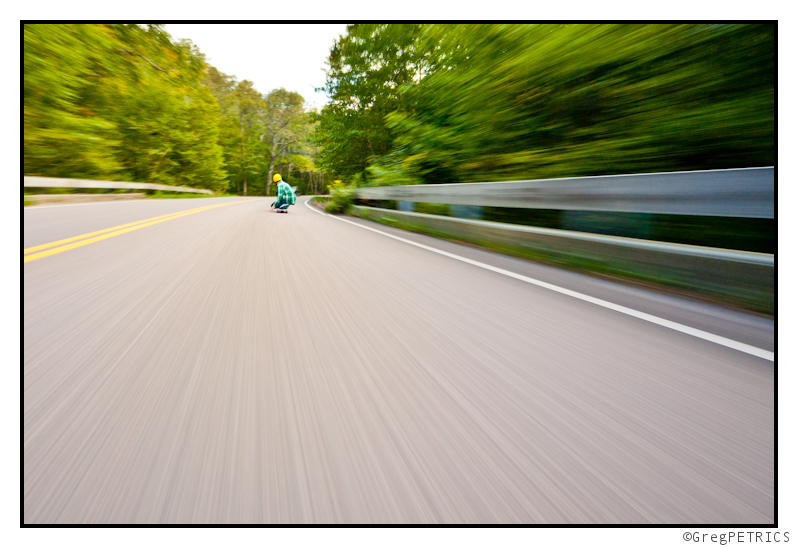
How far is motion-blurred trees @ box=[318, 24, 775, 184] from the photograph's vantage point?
466cm

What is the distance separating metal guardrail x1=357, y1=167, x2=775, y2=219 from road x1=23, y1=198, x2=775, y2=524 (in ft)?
2.64

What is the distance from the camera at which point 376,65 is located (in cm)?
1898

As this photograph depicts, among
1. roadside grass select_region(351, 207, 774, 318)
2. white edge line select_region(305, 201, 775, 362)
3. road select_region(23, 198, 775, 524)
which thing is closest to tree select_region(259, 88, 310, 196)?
roadside grass select_region(351, 207, 774, 318)

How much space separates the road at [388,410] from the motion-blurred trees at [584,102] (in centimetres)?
253

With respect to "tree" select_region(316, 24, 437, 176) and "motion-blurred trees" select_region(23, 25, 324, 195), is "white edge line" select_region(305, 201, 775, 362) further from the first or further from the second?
"tree" select_region(316, 24, 437, 176)

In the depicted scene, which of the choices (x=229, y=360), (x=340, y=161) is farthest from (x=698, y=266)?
(x=340, y=161)

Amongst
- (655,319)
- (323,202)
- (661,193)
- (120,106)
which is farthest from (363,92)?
(655,319)

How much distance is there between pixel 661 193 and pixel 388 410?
342 centimetres

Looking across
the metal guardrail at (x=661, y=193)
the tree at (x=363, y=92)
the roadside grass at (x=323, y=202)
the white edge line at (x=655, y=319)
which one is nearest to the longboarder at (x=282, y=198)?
the roadside grass at (x=323, y=202)

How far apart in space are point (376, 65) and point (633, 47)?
15096 mm

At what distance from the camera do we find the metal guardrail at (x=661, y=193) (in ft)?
10.1

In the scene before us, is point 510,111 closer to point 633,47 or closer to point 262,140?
point 633,47

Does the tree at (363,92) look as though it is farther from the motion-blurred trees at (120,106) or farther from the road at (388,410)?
the road at (388,410)

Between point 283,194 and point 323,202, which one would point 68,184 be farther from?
point 323,202
